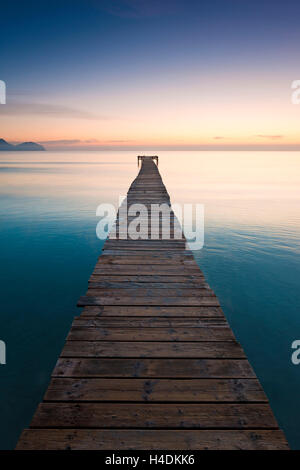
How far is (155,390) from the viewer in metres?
2.42

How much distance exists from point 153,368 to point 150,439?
0.69 metres

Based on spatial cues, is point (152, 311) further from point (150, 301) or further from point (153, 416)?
point (153, 416)

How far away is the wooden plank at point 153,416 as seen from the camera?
2107 millimetres

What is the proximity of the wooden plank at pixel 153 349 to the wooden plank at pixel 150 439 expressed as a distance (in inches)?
32.1

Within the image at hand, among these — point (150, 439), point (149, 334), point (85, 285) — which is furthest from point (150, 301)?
point (85, 285)

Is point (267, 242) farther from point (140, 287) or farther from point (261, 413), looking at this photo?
point (261, 413)

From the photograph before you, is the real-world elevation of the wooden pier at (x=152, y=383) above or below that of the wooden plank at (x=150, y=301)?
below

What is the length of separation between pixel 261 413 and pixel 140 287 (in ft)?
7.89

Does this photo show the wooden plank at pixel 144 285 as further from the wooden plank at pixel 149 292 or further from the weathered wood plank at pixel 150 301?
the weathered wood plank at pixel 150 301

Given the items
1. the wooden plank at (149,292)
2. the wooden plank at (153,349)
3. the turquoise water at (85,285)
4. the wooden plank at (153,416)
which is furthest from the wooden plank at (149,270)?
the wooden plank at (153,416)

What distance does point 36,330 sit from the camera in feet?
19.7

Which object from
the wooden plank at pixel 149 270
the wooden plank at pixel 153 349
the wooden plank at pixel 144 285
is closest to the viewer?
the wooden plank at pixel 153 349

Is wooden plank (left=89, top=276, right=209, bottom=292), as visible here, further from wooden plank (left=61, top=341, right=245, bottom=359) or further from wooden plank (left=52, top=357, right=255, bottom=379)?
wooden plank (left=52, top=357, right=255, bottom=379)
